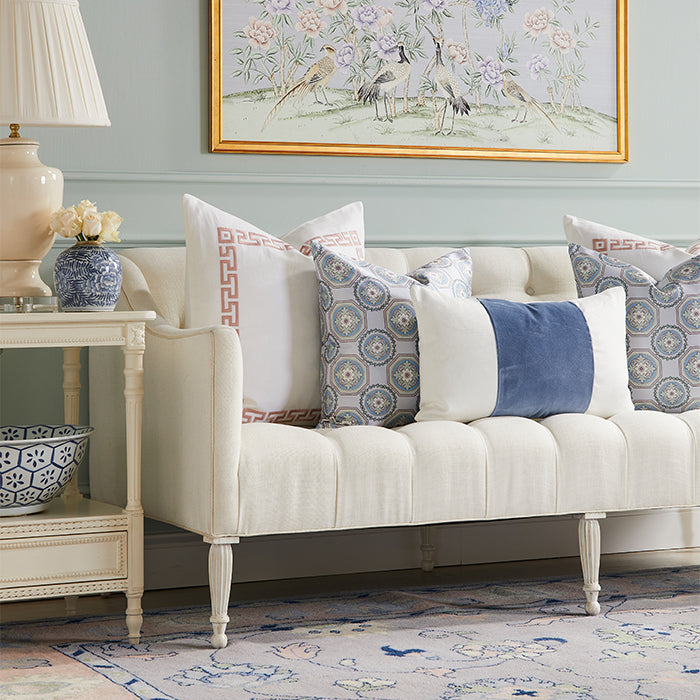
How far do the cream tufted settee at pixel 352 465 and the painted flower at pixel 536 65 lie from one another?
3.98 ft

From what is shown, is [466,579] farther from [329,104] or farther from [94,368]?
[329,104]

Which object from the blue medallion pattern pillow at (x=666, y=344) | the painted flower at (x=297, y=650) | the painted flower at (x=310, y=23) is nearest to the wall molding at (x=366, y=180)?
the painted flower at (x=310, y=23)

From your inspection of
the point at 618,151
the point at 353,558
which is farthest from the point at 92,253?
the point at 618,151

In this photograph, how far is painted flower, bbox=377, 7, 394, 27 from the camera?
3131 millimetres

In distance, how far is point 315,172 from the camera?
10.2ft

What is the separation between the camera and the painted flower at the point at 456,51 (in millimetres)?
3203

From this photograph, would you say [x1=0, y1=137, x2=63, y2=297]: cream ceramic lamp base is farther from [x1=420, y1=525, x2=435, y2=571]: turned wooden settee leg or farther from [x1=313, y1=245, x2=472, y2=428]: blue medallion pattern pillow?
[x1=420, y1=525, x2=435, y2=571]: turned wooden settee leg

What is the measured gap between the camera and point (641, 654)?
2143 millimetres

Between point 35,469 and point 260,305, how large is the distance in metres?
0.62

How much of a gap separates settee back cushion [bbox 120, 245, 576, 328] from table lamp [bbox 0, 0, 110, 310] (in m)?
0.29

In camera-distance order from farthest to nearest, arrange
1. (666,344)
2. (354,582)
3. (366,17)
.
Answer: (366,17), (354,582), (666,344)

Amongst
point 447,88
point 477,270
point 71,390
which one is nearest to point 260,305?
point 71,390

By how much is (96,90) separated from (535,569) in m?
1.71

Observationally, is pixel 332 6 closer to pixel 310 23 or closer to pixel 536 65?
pixel 310 23
